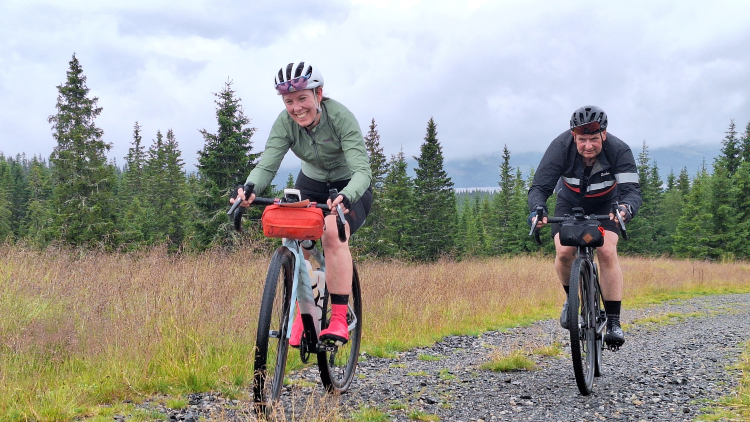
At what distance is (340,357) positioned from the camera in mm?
4148

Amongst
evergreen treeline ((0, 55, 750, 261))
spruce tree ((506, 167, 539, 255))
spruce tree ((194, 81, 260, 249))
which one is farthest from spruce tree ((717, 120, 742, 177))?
spruce tree ((194, 81, 260, 249))

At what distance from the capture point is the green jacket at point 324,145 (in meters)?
3.51

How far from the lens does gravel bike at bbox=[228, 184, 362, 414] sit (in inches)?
115

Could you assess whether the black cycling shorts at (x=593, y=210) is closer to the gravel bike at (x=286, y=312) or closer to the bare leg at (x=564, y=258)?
the bare leg at (x=564, y=258)

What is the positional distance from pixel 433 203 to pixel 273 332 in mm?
32830

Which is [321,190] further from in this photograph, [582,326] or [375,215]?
[375,215]

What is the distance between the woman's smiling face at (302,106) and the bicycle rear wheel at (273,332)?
0.98 meters

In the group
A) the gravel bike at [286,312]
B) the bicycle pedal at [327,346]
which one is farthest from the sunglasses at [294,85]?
the bicycle pedal at [327,346]

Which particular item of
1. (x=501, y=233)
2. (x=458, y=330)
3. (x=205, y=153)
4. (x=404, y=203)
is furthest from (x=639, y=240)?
(x=458, y=330)

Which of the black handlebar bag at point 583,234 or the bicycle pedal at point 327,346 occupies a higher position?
the black handlebar bag at point 583,234

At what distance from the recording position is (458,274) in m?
12.4

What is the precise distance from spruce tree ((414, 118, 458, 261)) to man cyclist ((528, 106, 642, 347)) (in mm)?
29181

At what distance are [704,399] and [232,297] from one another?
14.6ft

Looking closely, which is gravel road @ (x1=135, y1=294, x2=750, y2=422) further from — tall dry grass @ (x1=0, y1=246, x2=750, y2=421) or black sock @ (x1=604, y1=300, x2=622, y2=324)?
black sock @ (x1=604, y1=300, x2=622, y2=324)
